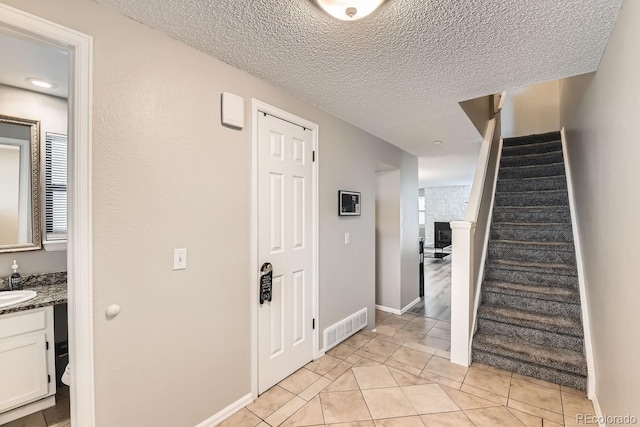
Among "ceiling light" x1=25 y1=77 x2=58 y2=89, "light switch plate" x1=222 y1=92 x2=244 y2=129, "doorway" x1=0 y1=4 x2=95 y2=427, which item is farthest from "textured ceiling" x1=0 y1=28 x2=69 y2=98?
"light switch plate" x1=222 y1=92 x2=244 y2=129

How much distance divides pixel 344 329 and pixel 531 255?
2.21 meters

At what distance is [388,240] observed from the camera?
13.0 ft

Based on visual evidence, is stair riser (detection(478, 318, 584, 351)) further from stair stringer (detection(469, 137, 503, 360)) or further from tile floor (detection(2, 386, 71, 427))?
tile floor (detection(2, 386, 71, 427))

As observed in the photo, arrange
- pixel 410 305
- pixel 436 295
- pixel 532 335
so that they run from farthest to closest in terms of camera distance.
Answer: pixel 436 295, pixel 410 305, pixel 532 335

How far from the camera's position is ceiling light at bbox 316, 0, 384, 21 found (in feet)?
3.95

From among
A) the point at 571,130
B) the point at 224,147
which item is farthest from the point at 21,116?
the point at 571,130

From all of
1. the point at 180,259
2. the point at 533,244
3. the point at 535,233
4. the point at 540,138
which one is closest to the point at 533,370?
the point at 533,244

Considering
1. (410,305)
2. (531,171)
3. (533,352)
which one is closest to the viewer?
(533,352)

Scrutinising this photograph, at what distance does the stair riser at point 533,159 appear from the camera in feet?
12.4

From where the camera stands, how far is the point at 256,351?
1.96m

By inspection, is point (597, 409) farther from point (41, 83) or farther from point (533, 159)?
point (41, 83)

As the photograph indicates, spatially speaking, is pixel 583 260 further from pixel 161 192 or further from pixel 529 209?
pixel 161 192

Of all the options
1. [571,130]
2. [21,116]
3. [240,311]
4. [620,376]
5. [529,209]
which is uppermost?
[571,130]

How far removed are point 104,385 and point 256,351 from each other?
885 millimetres
